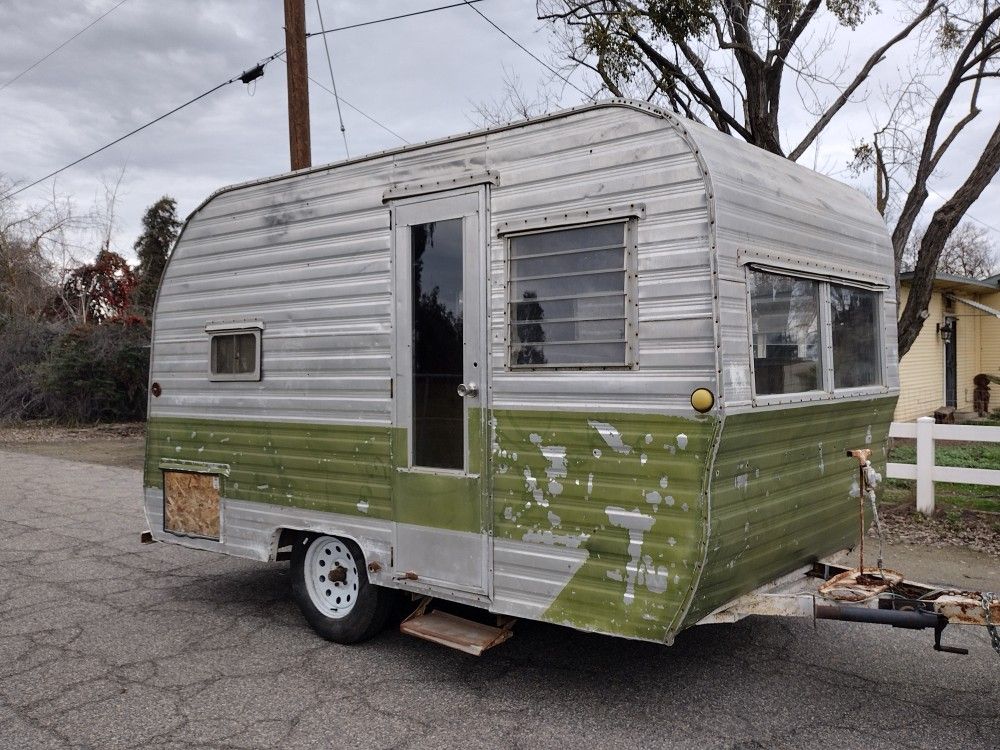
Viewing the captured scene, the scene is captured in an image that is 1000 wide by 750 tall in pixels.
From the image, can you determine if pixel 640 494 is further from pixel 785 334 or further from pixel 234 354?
pixel 234 354

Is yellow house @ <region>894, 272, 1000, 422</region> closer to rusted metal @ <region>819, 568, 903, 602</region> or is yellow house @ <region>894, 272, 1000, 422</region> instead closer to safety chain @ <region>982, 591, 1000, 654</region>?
rusted metal @ <region>819, 568, 903, 602</region>

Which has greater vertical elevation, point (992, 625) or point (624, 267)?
point (624, 267)

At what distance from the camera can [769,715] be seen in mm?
3982

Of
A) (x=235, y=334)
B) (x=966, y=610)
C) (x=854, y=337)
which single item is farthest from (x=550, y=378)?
(x=235, y=334)

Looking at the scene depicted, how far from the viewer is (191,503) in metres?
5.73

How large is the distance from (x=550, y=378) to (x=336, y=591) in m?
2.12

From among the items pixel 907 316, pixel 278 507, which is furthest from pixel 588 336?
pixel 907 316

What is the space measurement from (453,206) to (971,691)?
143 inches

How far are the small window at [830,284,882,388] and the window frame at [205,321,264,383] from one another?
3426 millimetres

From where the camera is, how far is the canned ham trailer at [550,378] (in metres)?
3.68

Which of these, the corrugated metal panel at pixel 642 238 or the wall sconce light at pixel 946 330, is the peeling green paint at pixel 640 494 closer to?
the corrugated metal panel at pixel 642 238

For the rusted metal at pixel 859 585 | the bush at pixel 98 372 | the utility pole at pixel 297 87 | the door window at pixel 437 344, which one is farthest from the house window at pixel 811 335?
the bush at pixel 98 372

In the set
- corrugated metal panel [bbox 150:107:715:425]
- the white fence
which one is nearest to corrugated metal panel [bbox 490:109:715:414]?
corrugated metal panel [bbox 150:107:715:425]

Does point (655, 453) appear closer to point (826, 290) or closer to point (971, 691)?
point (826, 290)
